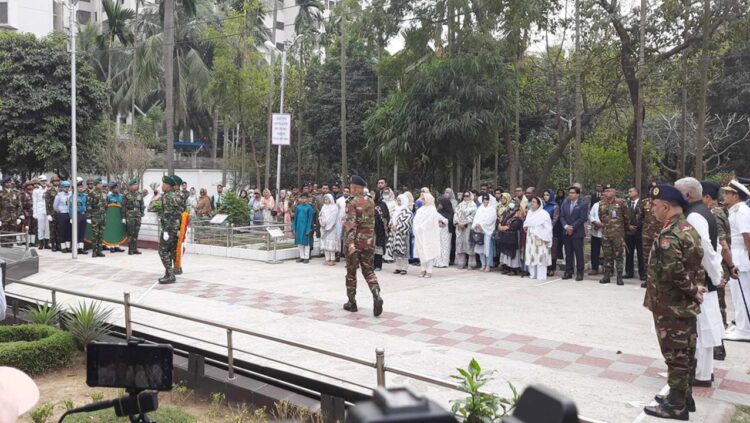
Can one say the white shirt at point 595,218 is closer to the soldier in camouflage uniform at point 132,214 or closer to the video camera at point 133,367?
the video camera at point 133,367

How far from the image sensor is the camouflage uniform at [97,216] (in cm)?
1523

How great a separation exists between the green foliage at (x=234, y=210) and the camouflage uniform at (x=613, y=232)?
9450 mm

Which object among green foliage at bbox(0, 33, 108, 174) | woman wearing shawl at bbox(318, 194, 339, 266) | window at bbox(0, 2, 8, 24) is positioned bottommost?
woman wearing shawl at bbox(318, 194, 339, 266)

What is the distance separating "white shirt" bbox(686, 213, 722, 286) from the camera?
5.33 m

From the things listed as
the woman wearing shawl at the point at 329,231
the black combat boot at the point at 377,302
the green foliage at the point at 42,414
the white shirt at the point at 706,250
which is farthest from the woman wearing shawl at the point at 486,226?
the green foliage at the point at 42,414

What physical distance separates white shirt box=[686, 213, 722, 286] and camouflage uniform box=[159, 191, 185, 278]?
8585 millimetres

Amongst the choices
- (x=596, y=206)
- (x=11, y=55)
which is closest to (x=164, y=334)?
(x=596, y=206)

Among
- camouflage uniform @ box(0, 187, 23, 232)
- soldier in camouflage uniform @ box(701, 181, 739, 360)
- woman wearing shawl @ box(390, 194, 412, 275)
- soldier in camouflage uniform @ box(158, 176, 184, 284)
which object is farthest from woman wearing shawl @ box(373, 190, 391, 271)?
camouflage uniform @ box(0, 187, 23, 232)

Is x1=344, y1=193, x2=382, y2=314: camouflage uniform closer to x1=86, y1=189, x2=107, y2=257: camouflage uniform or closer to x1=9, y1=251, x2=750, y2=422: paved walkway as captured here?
x1=9, y1=251, x2=750, y2=422: paved walkway

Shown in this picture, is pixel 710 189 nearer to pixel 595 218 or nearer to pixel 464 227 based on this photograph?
pixel 595 218

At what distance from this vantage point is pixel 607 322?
8.31 meters

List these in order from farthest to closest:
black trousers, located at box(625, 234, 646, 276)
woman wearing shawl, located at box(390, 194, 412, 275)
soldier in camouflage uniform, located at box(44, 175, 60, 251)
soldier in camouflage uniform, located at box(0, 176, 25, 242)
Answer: soldier in camouflage uniform, located at box(0, 176, 25, 242) → soldier in camouflage uniform, located at box(44, 175, 60, 251) → woman wearing shawl, located at box(390, 194, 412, 275) → black trousers, located at box(625, 234, 646, 276)

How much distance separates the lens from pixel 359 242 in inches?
345

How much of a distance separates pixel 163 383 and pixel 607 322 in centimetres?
699
